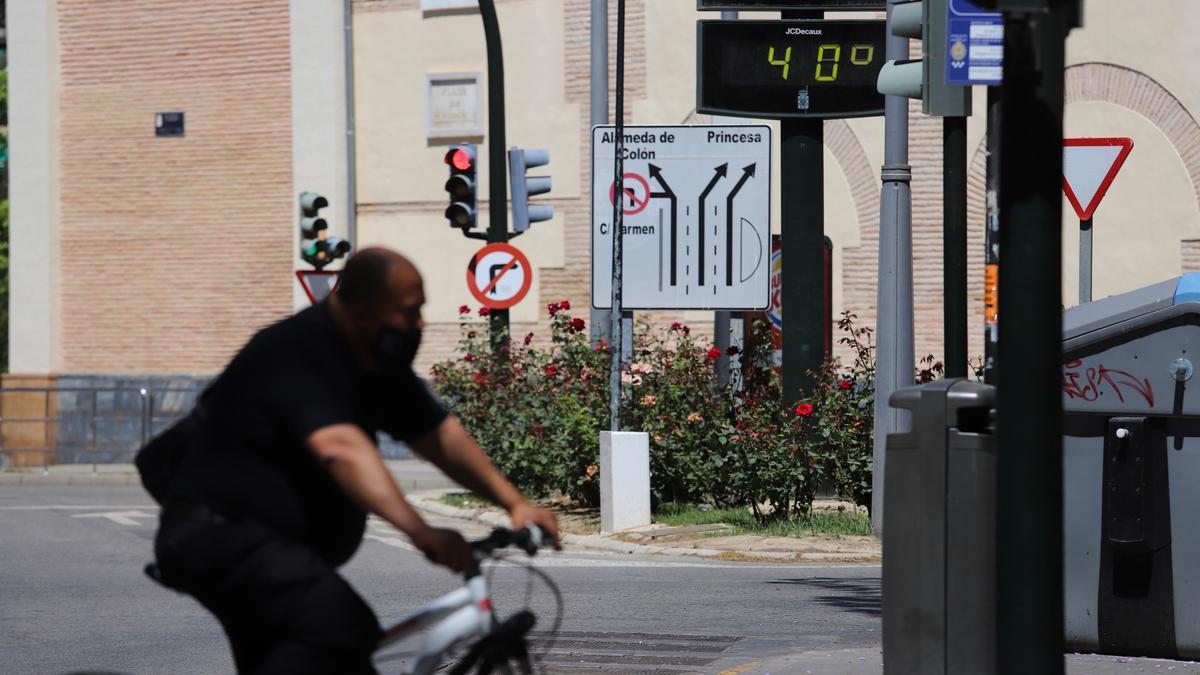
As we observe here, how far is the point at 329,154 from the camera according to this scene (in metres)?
28.0

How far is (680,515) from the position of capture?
16.4m

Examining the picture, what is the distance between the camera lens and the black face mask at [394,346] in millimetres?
4461

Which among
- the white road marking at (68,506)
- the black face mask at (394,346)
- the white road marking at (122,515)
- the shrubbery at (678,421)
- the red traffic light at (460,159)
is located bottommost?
the white road marking at (68,506)

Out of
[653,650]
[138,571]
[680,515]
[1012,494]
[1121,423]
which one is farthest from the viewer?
[680,515]

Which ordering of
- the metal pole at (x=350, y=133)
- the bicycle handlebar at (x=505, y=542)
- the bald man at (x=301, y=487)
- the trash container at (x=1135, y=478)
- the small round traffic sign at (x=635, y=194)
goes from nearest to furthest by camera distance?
the bald man at (x=301, y=487) → the bicycle handlebar at (x=505, y=542) → the trash container at (x=1135, y=478) → the small round traffic sign at (x=635, y=194) → the metal pole at (x=350, y=133)

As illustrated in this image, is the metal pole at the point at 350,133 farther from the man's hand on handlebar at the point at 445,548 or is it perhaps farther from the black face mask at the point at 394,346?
the man's hand on handlebar at the point at 445,548

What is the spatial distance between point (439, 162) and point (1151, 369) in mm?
20457

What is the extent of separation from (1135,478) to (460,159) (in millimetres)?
13647

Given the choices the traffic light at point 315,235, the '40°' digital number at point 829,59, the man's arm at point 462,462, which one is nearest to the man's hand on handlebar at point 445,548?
the man's arm at point 462,462

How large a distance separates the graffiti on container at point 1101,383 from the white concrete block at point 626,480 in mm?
8099

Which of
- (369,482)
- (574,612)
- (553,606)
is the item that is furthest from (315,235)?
(369,482)

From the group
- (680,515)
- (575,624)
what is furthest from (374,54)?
(575,624)

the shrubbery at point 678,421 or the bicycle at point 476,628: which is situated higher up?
the bicycle at point 476,628

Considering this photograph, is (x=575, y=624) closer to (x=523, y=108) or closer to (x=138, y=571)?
(x=138, y=571)
